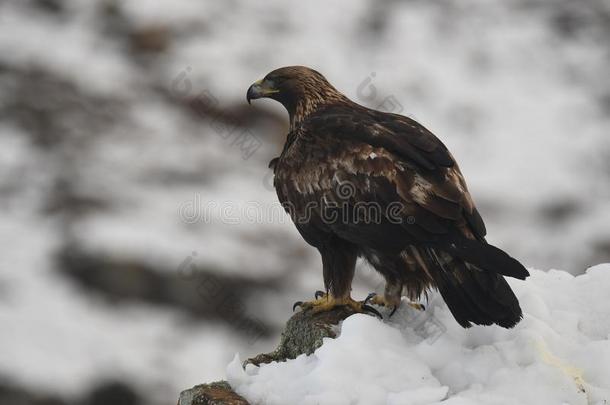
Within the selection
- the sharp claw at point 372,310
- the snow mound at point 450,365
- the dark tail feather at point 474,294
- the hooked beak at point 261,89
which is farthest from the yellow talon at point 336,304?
the hooked beak at point 261,89

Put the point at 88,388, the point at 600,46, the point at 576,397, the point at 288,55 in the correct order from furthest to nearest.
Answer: the point at 600,46, the point at 288,55, the point at 88,388, the point at 576,397

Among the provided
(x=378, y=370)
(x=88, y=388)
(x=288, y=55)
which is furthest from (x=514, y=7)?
(x=378, y=370)

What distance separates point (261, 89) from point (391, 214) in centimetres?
234

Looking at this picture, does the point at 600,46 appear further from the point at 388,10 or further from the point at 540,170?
the point at 540,170

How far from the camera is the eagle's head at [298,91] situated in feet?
24.8

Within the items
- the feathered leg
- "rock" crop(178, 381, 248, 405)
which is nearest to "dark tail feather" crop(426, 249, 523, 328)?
the feathered leg

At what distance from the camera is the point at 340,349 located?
18.1 ft

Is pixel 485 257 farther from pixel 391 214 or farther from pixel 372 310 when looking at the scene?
pixel 372 310

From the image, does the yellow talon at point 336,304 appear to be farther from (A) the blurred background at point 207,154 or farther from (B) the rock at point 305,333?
(A) the blurred background at point 207,154

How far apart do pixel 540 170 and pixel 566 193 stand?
129 centimetres

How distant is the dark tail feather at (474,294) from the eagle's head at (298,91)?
218 cm

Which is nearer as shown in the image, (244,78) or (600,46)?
(244,78)

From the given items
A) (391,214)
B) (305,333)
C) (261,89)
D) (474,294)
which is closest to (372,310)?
(305,333)

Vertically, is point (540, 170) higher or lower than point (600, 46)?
lower
